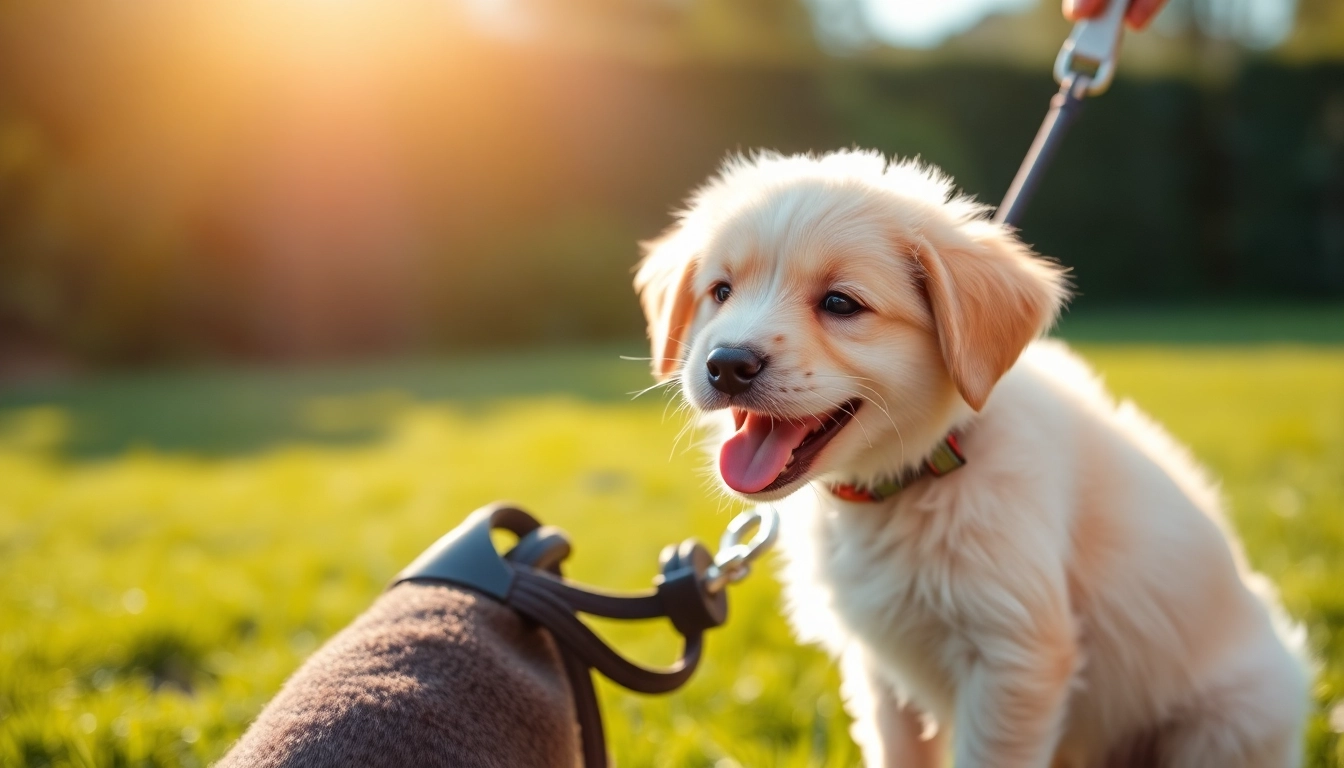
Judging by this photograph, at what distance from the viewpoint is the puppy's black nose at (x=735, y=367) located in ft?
6.22

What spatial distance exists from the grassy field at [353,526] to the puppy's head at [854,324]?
526mm

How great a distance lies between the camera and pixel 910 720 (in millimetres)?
2303

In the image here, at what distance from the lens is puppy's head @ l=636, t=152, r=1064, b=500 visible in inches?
75.6

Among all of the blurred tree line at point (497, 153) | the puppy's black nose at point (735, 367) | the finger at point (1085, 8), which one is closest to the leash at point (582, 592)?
the puppy's black nose at point (735, 367)

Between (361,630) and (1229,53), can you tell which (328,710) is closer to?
(361,630)

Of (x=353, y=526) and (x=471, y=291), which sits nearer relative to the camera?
(x=353, y=526)

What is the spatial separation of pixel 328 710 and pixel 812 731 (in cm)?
152

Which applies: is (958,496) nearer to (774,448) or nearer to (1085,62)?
(774,448)

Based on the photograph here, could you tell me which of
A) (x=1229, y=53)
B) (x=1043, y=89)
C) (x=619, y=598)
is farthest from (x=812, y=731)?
(x=1229, y=53)

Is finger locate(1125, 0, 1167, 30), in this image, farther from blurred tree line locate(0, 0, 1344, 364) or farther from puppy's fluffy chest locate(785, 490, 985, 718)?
blurred tree line locate(0, 0, 1344, 364)

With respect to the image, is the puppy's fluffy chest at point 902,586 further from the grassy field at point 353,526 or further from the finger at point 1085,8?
the finger at point 1085,8

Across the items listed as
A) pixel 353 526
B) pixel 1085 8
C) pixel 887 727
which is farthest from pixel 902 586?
pixel 353 526

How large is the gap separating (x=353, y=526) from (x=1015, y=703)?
12.0ft

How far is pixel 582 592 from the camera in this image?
1876 mm
